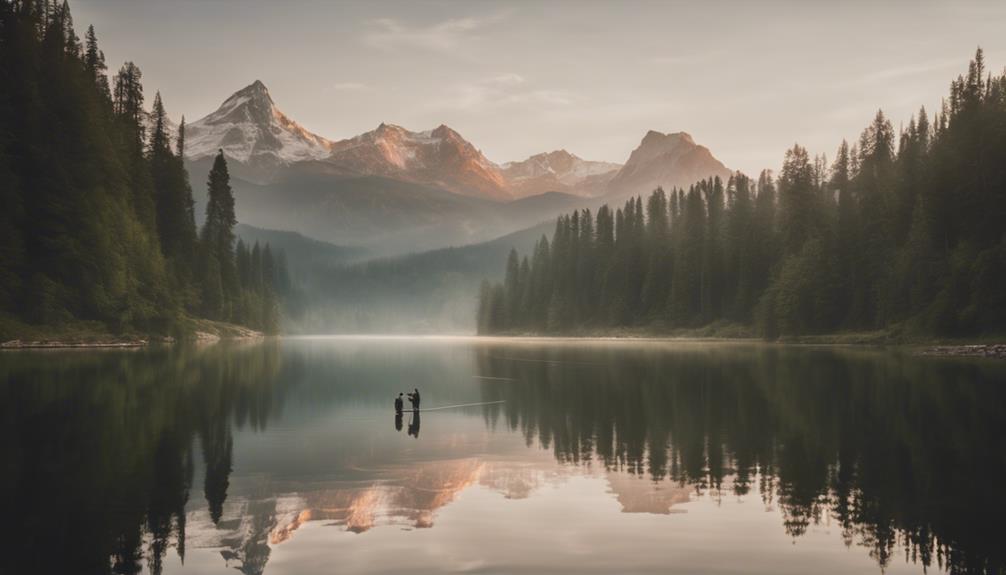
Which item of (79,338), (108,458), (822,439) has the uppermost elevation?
(79,338)

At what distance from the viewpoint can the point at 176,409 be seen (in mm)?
39375

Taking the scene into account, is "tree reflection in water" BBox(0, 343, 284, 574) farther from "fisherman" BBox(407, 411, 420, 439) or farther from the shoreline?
the shoreline

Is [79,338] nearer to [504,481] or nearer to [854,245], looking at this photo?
[504,481]

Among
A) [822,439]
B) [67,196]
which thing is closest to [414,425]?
[822,439]

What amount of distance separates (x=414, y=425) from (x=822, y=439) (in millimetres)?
17576

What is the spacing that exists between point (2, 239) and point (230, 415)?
58214mm

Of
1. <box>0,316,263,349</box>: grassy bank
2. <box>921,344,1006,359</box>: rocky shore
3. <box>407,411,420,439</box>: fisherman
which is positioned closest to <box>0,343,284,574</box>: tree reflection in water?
<box>407,411,420,439</box>: fisherman

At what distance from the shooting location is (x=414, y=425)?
37812mm

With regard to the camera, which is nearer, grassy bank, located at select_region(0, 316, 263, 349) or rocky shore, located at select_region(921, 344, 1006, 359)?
grassy bank, located at select_region(0, 316, 263, 349)

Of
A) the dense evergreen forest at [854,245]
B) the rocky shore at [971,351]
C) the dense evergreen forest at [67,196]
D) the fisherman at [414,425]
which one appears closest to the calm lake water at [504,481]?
the fisherman at [414,425]

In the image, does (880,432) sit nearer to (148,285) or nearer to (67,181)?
(67,181)

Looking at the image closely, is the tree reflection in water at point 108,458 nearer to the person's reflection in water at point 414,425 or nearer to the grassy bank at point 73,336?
the person's reflection in water at point 414,425

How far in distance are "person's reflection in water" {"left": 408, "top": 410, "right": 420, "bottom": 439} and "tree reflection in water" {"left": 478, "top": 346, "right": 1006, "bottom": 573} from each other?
11.5 feet

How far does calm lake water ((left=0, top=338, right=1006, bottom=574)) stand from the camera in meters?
16.9
